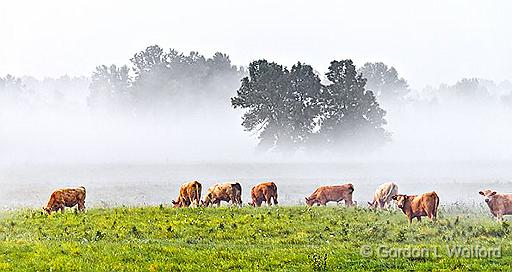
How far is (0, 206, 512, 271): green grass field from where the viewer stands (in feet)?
62.3

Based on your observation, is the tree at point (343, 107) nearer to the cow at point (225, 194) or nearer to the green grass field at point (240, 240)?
the cow at point (225, 194)

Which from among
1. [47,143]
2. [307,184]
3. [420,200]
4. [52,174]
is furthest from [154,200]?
[47,143]

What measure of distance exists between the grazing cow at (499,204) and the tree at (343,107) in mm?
60740

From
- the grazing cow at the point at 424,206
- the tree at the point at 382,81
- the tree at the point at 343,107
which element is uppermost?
the tree at the point at 382,81

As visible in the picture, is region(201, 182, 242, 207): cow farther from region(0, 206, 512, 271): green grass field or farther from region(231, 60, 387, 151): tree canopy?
region(231, 60, 387, 151): tree canopy

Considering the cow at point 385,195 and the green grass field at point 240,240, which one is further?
the cow at point 385,195

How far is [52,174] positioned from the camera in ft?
244

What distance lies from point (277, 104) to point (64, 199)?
60.4 m

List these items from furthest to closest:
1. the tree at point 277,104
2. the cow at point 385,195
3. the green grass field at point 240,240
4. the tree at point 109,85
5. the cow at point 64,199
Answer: the tree at point 109,85 < the tree at point 277,104 < the cow at point 385,195 < the cow at point 64,199 < the green grass field at point 240,240

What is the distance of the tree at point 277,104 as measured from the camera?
9150cm

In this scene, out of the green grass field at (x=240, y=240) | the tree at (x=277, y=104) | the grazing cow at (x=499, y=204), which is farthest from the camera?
the tree at (x=277, y=104)

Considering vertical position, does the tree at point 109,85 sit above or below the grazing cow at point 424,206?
above

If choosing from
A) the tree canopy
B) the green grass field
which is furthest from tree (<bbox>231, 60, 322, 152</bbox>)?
the green grass field

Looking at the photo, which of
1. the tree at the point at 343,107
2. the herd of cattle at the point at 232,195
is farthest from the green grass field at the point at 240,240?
the tree at the point at 343,107
